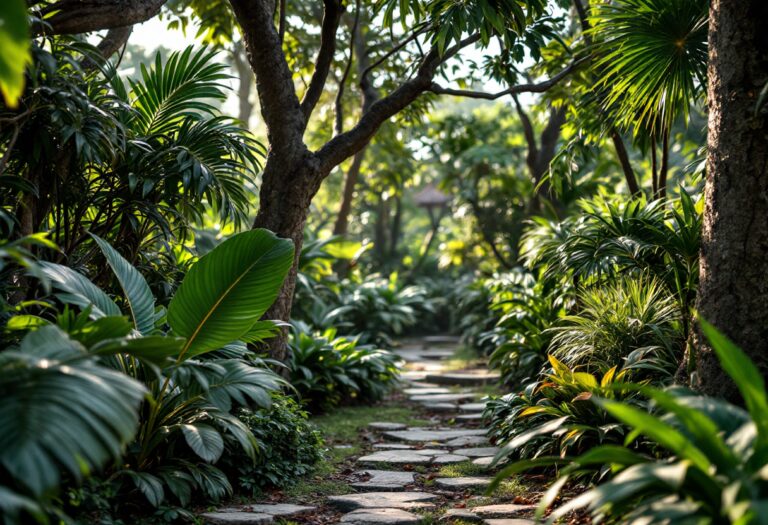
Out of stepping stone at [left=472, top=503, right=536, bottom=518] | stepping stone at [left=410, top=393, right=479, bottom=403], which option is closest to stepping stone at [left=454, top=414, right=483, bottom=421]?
stepping stone at [left=410, top=393, right=479, bottom=403]

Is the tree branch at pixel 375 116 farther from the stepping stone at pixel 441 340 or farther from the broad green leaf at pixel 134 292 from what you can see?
the stepping stone at pixel 441 340

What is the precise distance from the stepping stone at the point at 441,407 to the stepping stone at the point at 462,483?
2.75 m

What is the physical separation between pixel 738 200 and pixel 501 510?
186 centimetres

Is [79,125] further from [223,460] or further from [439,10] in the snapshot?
[439,10]

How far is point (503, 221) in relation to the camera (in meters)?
13.9

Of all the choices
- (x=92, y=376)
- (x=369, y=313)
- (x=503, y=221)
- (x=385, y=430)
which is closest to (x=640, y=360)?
(x=385, y=430)

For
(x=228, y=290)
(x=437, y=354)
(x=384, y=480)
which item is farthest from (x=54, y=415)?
(x=437, y=354)

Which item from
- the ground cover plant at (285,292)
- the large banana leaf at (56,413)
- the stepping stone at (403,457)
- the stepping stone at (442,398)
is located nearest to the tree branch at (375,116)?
the ground cover plant at (285,292)

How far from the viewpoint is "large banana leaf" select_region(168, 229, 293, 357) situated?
3816 millimetres

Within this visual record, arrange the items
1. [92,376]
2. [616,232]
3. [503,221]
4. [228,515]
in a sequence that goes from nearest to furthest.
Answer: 1. [92,376]
2. [228,515]
3. [616,232]
4. [503,221]

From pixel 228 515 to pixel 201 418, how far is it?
60 centimetres

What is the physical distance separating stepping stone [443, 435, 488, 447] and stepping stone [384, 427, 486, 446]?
0.29 ft

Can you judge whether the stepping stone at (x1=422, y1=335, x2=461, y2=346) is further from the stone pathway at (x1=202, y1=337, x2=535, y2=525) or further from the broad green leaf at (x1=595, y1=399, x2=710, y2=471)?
the broad green leaf at (x1=595, y1=399, x2=710, y2=471)

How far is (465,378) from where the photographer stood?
884 centimetres
